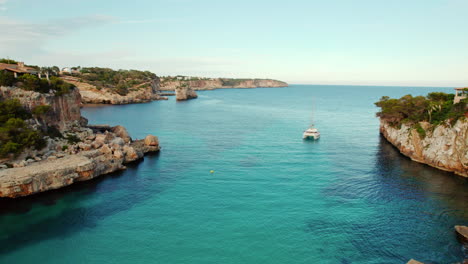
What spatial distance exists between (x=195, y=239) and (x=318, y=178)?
19.4 m

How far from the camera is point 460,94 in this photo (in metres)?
46.1

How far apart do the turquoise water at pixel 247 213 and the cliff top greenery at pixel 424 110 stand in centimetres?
734

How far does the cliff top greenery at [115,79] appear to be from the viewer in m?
129

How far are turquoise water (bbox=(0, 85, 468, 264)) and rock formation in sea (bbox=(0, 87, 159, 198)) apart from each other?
1.44 meters

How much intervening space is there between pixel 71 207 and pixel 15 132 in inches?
552

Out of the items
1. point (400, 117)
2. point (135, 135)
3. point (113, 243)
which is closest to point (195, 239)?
point (113, 243)

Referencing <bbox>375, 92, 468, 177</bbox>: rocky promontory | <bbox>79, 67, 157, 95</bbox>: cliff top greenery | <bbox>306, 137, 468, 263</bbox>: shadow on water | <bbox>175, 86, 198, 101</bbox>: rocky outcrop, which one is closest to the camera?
<bbox>306, 137, 468, 263</bbox>: shadow on water

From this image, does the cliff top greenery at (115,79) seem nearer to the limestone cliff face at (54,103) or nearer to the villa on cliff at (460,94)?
the limestone cliff face at (54,103)

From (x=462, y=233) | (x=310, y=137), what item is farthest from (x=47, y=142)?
(x=462, y=233)

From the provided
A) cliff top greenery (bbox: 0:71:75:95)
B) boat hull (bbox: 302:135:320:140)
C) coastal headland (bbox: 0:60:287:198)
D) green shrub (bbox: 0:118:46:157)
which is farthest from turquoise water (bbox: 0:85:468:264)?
cliff top greenery (bbox: 0:71:75:95)

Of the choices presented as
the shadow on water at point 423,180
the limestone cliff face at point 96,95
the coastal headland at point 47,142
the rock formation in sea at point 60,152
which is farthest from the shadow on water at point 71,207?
the limestone cliff face at point 96,95

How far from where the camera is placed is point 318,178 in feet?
123

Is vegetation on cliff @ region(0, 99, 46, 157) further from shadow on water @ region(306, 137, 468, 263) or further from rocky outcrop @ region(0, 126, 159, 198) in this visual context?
shadow on water @ region(306, 137, 468, 263)

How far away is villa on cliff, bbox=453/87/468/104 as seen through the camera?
44200 mm
